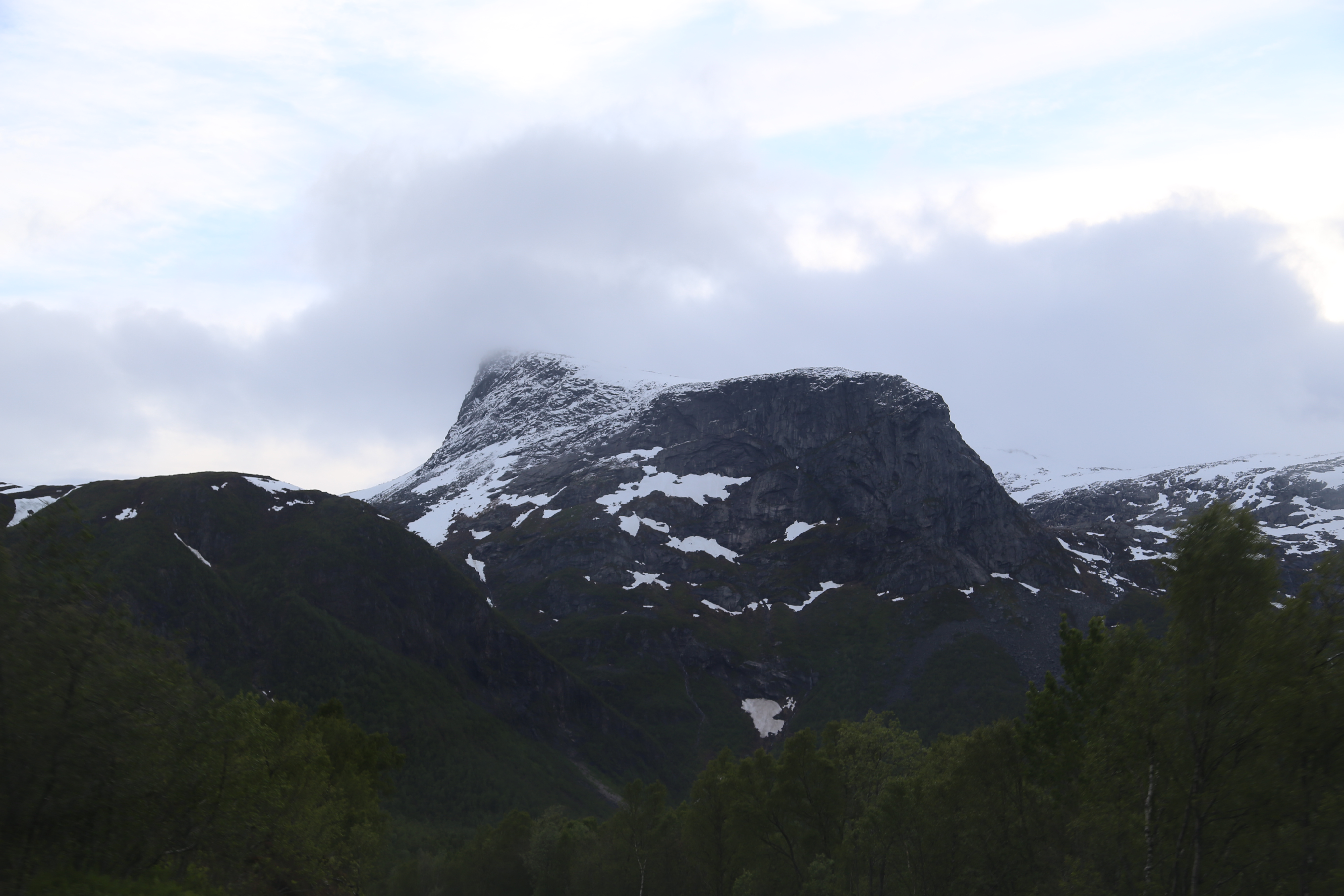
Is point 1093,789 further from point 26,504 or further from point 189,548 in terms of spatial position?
point 26,504

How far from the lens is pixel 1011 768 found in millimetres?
45625

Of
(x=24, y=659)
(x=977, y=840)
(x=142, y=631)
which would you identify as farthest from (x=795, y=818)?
(x=24, y=659)

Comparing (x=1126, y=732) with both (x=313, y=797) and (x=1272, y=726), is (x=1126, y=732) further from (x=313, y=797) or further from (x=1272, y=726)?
(x=313, y=797)

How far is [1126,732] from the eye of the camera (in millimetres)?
29922

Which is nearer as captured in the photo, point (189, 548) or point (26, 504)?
point (26, 504)

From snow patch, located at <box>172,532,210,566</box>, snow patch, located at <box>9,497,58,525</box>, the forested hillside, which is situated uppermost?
snow patch, located at <box>9,497,58,525</box>

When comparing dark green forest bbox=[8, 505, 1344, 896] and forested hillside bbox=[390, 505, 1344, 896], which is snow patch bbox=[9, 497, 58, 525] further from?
dark green forest bbox=[8, 505, 1344, 896]

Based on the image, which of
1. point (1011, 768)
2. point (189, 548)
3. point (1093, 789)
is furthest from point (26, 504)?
point (1093, 789)

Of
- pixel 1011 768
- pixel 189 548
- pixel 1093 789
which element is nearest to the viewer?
pixel 1093 789

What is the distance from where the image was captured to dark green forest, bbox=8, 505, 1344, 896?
2422 centimetres

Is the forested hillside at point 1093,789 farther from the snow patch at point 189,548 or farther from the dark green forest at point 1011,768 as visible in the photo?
the snow patch at point 189,548

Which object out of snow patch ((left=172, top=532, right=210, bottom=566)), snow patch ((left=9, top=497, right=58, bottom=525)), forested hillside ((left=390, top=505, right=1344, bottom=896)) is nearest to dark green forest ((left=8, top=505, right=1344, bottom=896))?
forested hillside ((left=390, top=505, right=1344, bottom=896))

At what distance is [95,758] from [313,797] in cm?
3152

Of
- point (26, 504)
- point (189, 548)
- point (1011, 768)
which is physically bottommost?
point (1011, 768)
